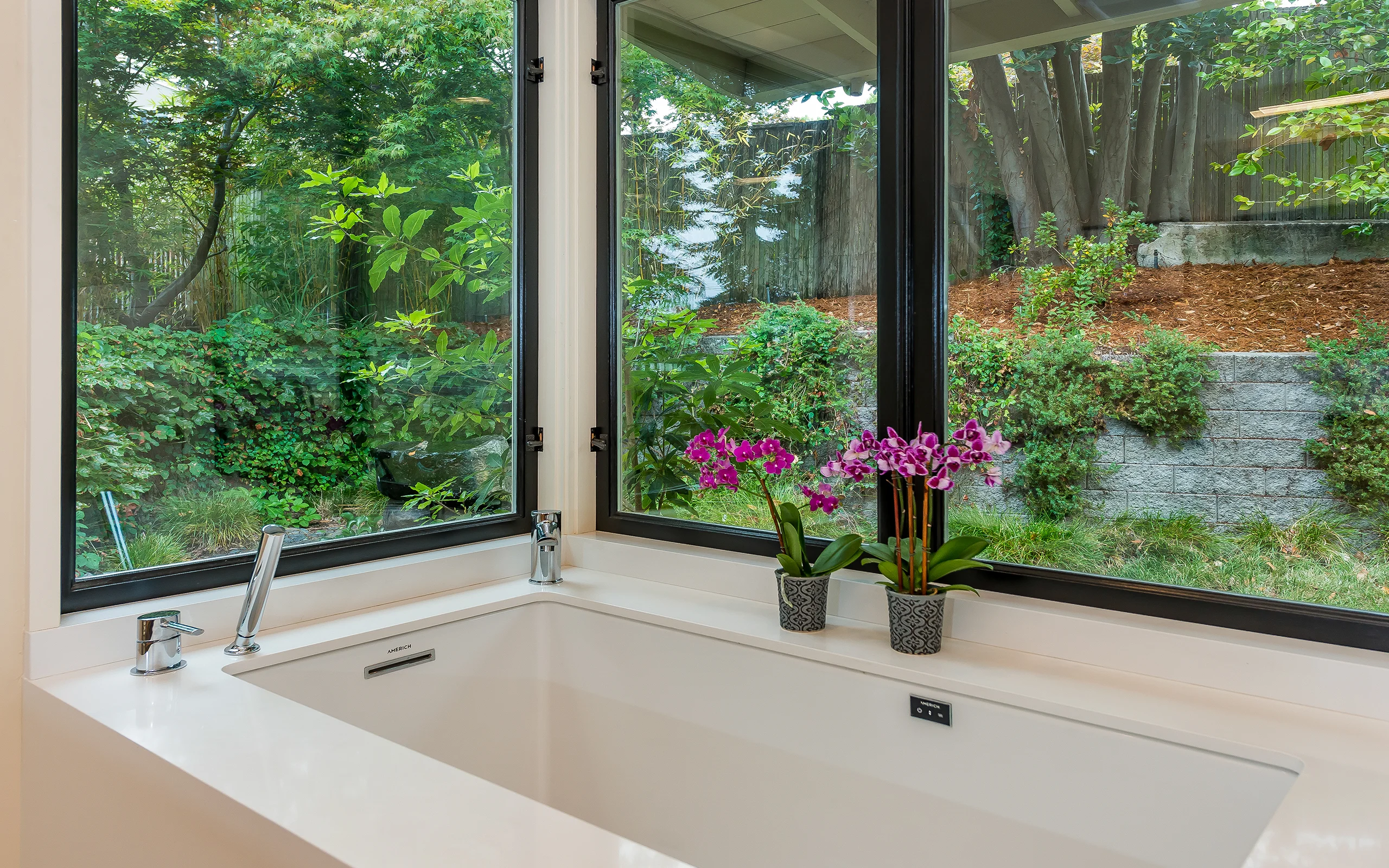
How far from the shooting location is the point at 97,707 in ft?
4.06

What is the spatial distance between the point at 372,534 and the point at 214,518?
359 mm

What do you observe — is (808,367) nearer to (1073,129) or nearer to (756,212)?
(756,212)

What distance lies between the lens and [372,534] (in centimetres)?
194

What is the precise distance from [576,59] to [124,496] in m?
1.53

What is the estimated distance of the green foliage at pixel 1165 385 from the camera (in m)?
1.44

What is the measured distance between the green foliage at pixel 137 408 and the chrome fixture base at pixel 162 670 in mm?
323

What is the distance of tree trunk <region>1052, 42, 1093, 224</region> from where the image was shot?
154 cm

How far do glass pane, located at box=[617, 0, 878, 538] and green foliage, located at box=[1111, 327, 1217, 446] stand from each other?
1.63 ft

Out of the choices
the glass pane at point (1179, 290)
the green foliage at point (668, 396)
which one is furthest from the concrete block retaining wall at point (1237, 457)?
the green foliage at point (668, 396)

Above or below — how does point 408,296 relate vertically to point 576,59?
below

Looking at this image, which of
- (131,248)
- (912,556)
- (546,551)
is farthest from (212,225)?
(912,556)

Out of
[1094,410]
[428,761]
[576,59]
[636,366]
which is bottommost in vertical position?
[428,761]

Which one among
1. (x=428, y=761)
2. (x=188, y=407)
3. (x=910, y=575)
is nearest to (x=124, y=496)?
(x=188, y=407)

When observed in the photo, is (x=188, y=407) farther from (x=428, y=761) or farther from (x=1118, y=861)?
(x=1118, y=861)
